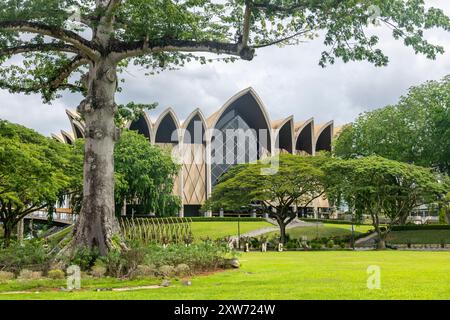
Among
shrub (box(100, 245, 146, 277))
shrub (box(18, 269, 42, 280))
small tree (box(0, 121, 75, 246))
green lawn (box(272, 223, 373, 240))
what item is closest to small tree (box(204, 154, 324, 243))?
green lawn (box(272, 223, 373, 240))

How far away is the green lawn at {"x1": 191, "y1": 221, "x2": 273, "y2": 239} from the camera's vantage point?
4688 cm

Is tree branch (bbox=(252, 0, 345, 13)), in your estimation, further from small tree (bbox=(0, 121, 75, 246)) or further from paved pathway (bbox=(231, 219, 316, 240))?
paved pathway (bbox=(231, 219, 316, 240))

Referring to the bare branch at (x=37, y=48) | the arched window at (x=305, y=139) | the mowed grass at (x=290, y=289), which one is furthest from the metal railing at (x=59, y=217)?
the mowed grass at (x=290, y=289)

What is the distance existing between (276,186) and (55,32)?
2946 centimetres

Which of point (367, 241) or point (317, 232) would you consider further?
point (317, 232)

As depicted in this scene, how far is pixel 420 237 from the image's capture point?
44.6m

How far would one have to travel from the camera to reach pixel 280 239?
4106 centimetres

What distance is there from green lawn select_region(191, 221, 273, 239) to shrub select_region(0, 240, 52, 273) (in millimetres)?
30641

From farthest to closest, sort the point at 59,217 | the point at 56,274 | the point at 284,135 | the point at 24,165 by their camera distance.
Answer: the point at 284,135 < the point at 59,217 < the point at 24,165 < the point at 56,274

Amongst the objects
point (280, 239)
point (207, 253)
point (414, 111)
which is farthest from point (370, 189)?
point (207, 253)

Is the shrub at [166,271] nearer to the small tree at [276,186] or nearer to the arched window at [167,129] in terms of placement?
the small tree at [276,186]

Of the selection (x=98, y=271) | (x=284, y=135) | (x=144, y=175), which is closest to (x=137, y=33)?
(x=98, y=271)

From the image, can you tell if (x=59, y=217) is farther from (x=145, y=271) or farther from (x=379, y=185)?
(x=145, y=271)

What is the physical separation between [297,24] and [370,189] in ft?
84.3
